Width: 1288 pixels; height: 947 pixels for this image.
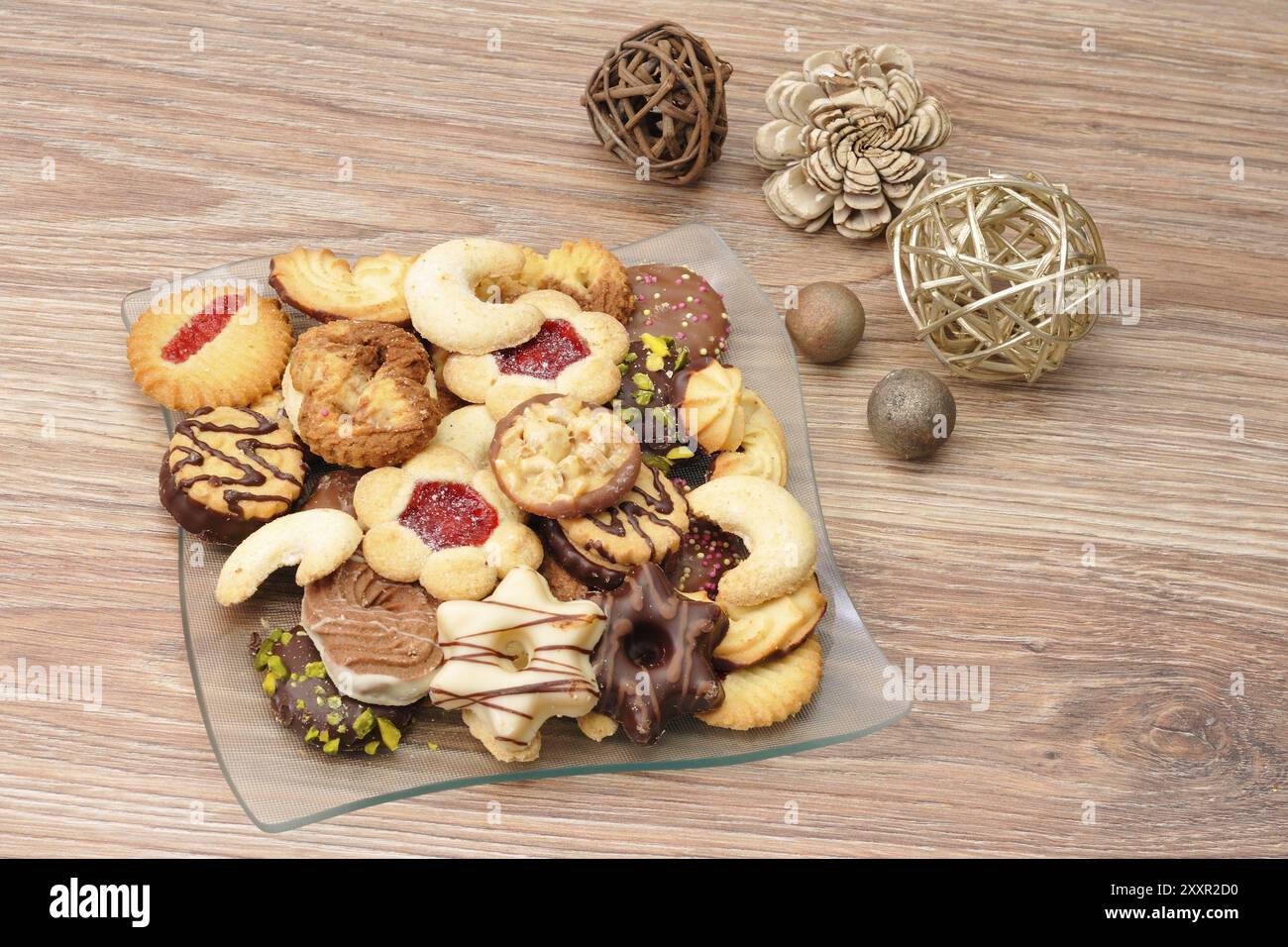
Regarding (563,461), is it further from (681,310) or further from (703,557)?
(681,310)

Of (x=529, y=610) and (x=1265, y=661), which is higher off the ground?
(x=529, y=610)

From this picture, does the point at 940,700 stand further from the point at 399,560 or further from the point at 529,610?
the point at 399,560

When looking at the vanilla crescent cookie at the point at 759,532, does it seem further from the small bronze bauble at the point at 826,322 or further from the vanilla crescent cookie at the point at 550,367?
the small bronze bauble at the point at 826,322

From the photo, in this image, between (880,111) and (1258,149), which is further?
(1258,149)

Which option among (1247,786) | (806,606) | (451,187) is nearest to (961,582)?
(806,606)

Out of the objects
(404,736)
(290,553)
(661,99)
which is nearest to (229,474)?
(290,553)

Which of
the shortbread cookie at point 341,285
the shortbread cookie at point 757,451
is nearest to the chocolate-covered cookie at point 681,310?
the shortbread cookie at point 757,451

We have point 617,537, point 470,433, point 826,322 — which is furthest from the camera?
point 826,322
